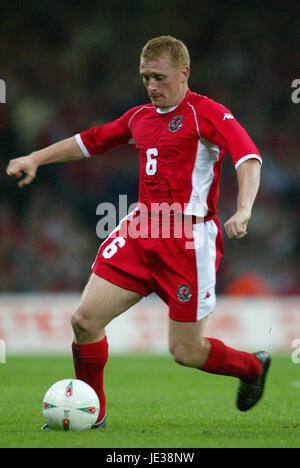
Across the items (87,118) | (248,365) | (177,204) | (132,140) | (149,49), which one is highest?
(87,118)

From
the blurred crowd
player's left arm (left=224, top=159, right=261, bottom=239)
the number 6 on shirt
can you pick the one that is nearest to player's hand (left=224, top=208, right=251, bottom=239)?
player's left arm (left=224, top=159, right=261, bottom=239)

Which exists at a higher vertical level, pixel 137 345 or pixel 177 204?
pixel 177 204

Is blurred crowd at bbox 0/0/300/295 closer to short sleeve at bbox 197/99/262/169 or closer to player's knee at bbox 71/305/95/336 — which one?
player's knee at bbox 71/305/95/336

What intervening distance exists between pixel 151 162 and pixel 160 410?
6.63 feet

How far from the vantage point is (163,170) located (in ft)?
16.0

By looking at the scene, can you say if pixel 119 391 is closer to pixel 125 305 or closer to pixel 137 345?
pixel 125 305

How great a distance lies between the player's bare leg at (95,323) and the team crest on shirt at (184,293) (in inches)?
10.7

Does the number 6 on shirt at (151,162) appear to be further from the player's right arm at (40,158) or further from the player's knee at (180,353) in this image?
the player's knee at (180,353)

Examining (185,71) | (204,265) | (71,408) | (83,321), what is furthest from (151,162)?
(71,408)

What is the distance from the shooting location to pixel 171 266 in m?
4.83

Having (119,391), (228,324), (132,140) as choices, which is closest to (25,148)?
(228,324)

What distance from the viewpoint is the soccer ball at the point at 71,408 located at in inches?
184

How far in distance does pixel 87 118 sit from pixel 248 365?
38.1ft

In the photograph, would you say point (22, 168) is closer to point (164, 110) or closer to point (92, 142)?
point (92, 142)
